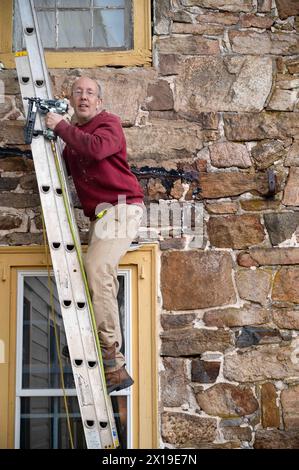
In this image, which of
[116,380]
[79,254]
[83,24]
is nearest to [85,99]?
[79,254]

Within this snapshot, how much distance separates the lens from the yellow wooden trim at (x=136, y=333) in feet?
18.7

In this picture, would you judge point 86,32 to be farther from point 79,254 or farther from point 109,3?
point 79,254

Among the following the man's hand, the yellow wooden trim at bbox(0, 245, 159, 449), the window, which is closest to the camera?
the man's hand

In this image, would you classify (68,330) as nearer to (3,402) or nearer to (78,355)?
(78,355)

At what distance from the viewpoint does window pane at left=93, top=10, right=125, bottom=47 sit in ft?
20.9

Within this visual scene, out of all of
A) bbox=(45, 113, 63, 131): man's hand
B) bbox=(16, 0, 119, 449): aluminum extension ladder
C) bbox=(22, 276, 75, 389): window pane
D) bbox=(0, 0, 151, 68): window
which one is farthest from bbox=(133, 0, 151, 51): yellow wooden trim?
bbox=(22, 276, 75, 389): window pane

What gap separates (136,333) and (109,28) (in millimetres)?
2231

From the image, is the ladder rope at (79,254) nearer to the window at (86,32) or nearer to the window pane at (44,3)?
the window at (86,32)

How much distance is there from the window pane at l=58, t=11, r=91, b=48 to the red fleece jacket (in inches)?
43.8

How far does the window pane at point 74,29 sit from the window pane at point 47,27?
0.16ft

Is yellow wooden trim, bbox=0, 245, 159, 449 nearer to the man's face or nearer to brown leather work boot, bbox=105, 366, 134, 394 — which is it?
brown leather work boot, bbox=105, 366, 134, 394

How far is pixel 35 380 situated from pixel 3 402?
9.8 inches

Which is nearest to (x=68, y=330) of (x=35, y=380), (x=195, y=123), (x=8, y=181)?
(x=35, y=380)

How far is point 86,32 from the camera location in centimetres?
643
